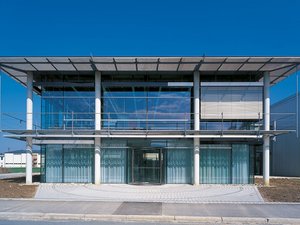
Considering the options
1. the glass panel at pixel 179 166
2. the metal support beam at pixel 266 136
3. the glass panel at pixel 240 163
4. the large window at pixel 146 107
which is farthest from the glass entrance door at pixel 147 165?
the metal support beam at pixel 266 136

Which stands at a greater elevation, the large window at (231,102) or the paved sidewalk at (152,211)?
the large window at (231,102)

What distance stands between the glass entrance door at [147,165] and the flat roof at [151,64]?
4.69m

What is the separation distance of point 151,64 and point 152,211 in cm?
992

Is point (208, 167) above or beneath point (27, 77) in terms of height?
beneath

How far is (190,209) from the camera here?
13375 millimetres

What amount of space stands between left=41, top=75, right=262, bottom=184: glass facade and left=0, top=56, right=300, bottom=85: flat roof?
111 centimetres

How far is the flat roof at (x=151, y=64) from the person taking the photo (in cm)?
2000

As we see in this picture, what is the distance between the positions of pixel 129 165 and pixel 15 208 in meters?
9.41

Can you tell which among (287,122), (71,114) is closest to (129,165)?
(71,114)

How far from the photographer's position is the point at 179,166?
2227 centimetres

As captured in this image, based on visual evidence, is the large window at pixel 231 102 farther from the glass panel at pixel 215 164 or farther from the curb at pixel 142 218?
the curb at pixel 142 218

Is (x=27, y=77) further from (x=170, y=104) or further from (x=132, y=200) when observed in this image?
(x=132, y=200)

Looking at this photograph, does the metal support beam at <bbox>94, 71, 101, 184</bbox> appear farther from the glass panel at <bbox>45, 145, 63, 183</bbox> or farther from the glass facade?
the glass panel at <bbox>45, 145, 63, 183</bbox>

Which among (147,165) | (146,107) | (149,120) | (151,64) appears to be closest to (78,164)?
(147,165)
